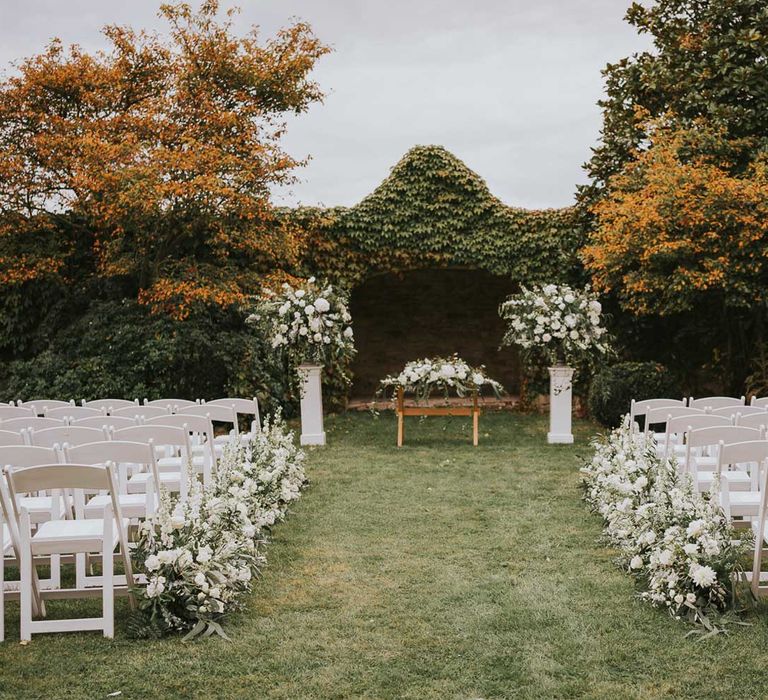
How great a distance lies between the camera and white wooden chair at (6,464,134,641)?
4.43 metres

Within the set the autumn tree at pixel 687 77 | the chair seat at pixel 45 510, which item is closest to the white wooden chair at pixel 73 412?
the chair seat at pixel 45 510

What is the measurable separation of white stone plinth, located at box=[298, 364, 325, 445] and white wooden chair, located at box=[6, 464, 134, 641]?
22.2ft

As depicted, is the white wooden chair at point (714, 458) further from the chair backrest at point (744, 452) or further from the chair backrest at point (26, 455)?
the chair backrest at point (26, 455)

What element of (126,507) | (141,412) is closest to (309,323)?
(141,412)

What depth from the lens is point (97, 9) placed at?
13.7 meters

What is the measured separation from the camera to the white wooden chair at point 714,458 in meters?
5.74

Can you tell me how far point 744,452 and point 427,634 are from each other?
200 cm

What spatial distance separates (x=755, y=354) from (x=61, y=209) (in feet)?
35.7

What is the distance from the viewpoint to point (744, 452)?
16.3 feet

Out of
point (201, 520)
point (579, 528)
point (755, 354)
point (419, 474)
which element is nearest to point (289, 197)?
point (419, 474)

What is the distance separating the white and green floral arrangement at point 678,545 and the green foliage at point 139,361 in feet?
25.8

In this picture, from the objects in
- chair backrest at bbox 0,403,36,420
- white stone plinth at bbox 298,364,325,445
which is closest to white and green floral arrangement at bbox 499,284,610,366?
white stone plinth at bbox 298,364,325,445

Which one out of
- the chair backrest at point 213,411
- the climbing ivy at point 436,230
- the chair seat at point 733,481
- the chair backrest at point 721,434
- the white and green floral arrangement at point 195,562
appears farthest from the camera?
the climbing ivy at point 436,230

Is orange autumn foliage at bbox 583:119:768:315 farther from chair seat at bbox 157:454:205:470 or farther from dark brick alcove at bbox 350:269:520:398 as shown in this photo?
chair seat at bbox 157:454:205:470
